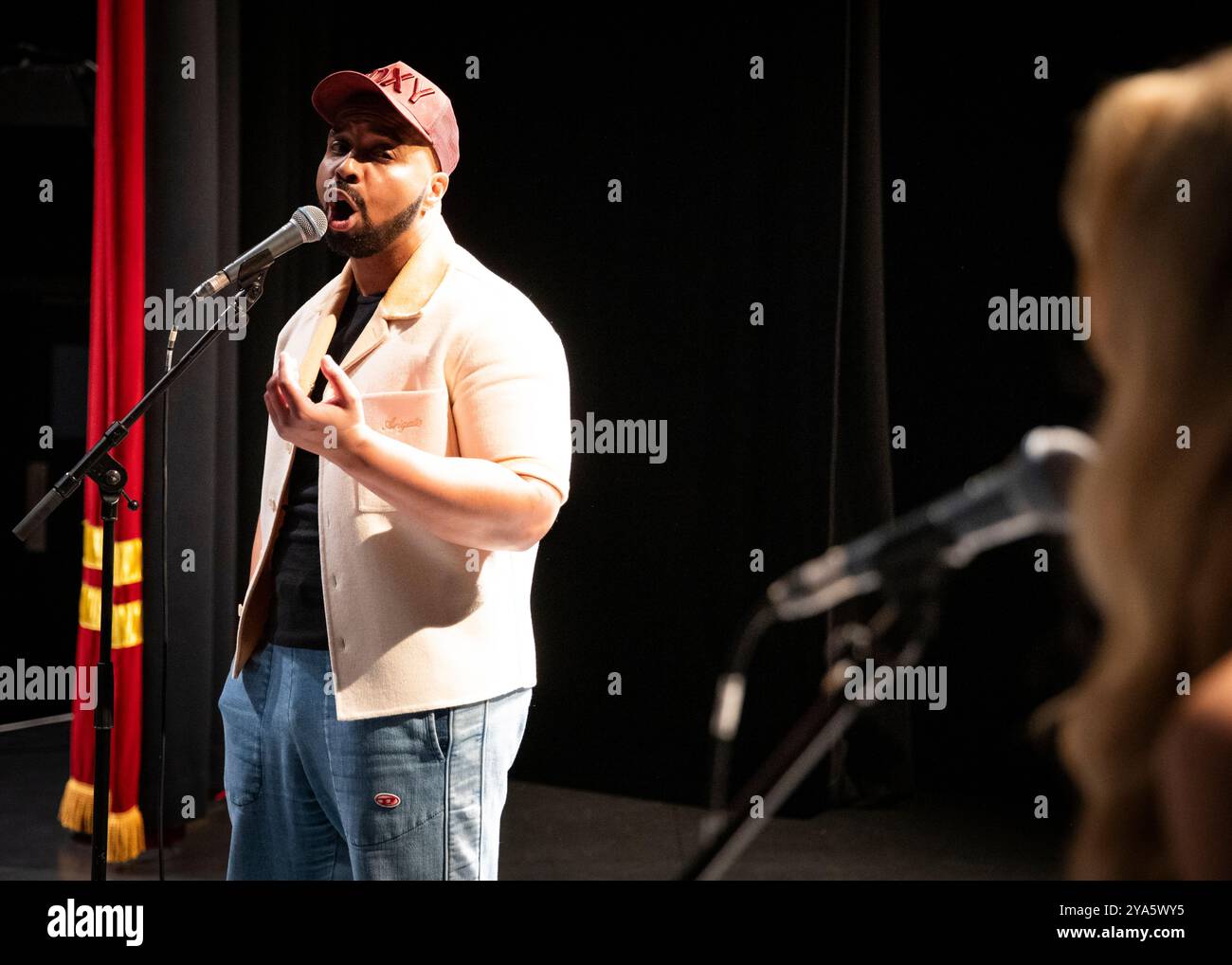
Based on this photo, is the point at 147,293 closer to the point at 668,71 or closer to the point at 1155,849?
the point at 668,71

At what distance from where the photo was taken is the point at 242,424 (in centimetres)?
392

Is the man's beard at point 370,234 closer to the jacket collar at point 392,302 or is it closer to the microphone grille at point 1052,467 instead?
the jacket collar at point 392,302

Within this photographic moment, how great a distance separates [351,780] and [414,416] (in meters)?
0.49

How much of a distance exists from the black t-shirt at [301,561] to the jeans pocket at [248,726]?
47 mm

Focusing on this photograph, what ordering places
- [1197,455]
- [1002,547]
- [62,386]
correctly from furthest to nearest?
1. [62,386]
2. [1002,547]
3. [1197,455]

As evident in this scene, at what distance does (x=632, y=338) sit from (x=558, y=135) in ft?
2.33

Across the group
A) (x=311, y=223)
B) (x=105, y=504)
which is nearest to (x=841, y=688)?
(x=311, y=223)

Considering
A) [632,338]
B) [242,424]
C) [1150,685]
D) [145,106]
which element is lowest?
[1150,685]

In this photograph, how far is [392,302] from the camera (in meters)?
1.72

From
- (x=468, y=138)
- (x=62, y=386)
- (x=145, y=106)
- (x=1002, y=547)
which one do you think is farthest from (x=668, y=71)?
(x=62, y=386)

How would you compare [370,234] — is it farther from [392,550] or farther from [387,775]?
[387,775]

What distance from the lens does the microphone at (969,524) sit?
67cm
